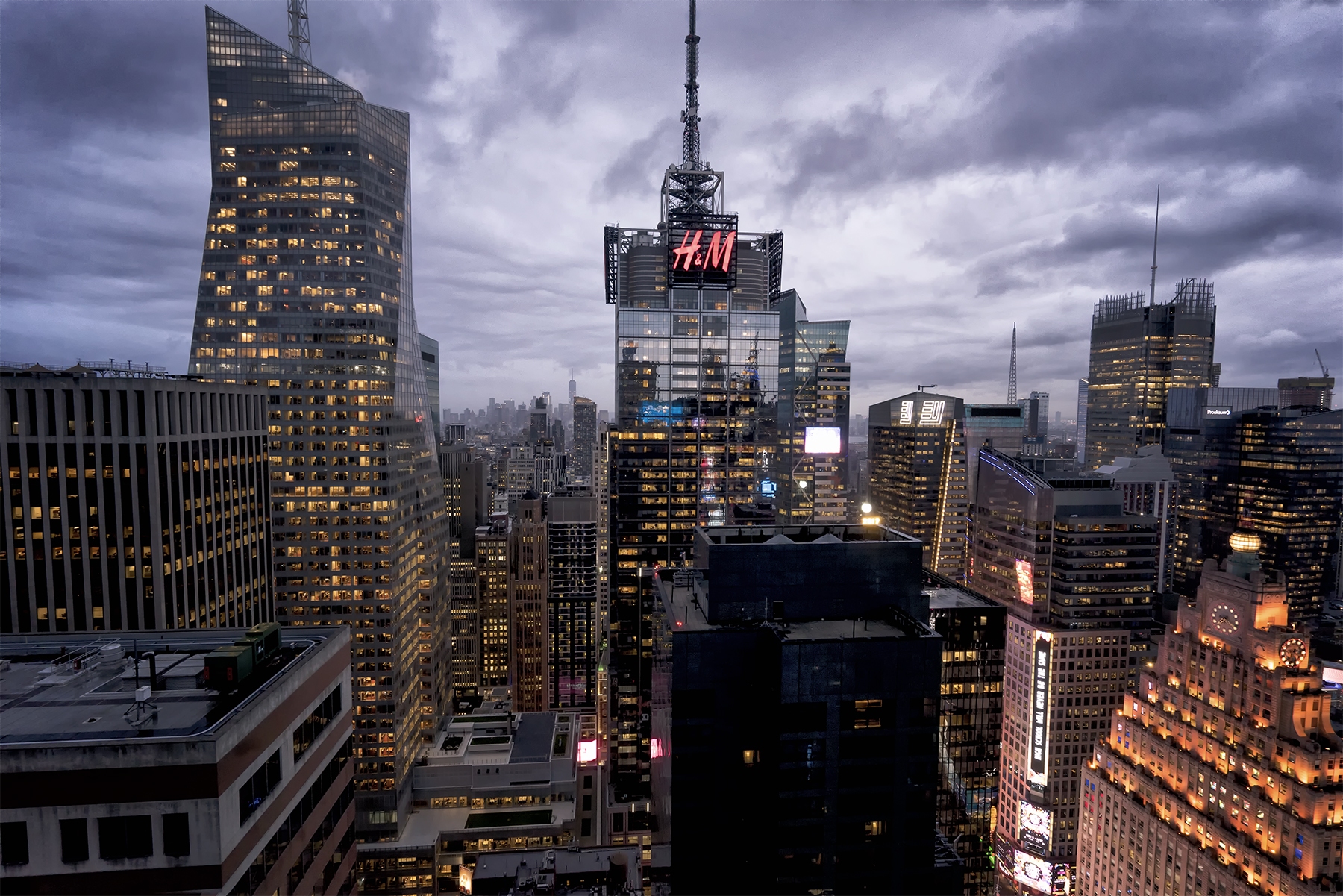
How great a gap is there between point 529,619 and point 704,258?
127m

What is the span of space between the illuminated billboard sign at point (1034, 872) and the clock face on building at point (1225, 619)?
48462mm

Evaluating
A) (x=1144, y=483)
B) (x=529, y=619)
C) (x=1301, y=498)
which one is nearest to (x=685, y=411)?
(x=529, y=619)

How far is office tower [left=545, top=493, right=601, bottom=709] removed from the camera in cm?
18562

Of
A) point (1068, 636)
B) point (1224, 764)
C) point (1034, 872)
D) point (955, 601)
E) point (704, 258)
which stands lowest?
point (1034, 872)

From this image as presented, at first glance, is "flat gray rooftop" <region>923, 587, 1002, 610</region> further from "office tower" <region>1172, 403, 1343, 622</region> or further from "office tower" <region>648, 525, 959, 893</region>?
"office tower" <region>1172, 403, 1343, 622</region>

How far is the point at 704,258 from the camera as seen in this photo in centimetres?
10662

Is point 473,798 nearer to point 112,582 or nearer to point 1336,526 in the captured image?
point 112,582

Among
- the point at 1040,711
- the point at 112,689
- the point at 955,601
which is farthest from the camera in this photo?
the point at 1040,711

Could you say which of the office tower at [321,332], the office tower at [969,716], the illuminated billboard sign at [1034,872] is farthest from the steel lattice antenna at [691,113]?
the illuminated billboard sign at [1034,872]

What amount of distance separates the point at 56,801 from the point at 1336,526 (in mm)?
275512

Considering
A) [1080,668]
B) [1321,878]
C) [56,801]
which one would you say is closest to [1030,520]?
[1080,668]

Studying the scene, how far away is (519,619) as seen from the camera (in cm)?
19175

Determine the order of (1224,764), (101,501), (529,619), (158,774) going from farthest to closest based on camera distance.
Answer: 1. (529,619)
2. (1224,764)
3. (101,501)
4. (158,774)

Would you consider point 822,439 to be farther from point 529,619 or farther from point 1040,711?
point 529,619
